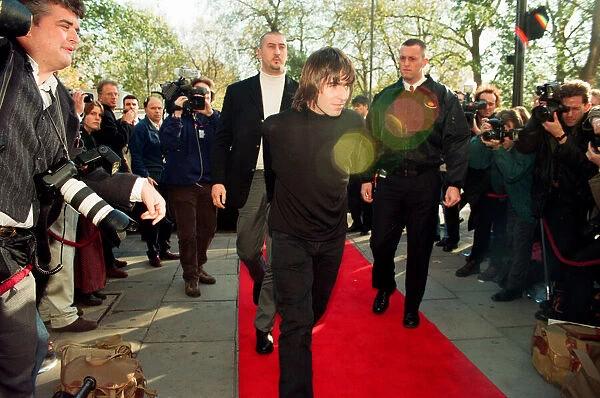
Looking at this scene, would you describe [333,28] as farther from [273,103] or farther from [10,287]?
[10,287]

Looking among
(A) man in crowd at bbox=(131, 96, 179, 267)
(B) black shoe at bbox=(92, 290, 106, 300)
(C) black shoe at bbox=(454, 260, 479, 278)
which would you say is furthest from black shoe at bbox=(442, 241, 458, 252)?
(B) black shoe at bbox=(92, 290, 106, 300)

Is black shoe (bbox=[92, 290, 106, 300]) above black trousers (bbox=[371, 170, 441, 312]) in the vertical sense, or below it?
below

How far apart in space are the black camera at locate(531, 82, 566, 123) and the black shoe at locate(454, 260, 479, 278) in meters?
2.08

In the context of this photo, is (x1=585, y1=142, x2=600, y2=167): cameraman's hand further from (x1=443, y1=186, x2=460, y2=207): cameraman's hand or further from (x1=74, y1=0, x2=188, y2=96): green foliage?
(x1=74, y1=0, x2=188, y2=96): green foliage

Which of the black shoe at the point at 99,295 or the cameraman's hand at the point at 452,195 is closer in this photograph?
the cameraman's hand at the point at 452,195

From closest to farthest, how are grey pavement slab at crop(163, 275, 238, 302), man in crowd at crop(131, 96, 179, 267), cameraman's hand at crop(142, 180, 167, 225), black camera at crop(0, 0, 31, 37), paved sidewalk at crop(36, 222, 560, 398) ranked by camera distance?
black camera at crop(0, 0, 31, 37) < cameraman's hand at crop(142, 180, 167, 225) < paved sidewalk at crop(36, 222, 560, 398) < grey pavement slab at crop(163, 275, 238, 302) < man in crowd at crop(131, 96, 179, 267)

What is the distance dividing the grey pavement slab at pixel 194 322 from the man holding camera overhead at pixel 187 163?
0.37 m

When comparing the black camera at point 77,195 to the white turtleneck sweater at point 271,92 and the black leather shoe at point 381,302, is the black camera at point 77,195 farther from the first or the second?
the black leather shoe at point 381,302

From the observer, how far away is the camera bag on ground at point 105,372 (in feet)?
8.87

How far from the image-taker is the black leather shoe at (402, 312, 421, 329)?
416 cm

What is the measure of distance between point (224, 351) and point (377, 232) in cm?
163

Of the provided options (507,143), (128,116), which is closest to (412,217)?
(507,143)

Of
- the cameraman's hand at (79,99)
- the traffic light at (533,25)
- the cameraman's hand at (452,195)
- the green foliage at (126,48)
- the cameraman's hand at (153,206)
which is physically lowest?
the cameraman's hand at (452,195)

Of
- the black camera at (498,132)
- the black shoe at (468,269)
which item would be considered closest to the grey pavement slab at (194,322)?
the black shoe at (468,269)
